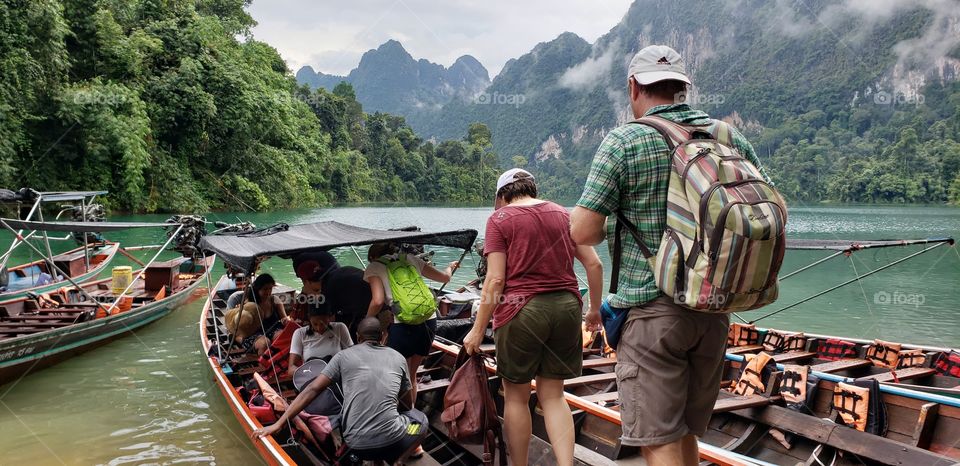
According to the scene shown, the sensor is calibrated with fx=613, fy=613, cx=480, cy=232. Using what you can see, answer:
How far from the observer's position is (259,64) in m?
38.5

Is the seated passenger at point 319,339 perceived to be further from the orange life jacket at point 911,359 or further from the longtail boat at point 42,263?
the orange life jacket at point 911,359

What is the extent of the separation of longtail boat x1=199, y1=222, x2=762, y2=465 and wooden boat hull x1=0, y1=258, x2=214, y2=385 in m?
0.96

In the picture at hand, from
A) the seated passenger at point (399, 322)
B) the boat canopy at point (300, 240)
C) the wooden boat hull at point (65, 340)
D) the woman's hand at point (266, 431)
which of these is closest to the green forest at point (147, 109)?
the wooden boat hull at point (65, 340)

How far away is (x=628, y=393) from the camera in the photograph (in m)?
2.10

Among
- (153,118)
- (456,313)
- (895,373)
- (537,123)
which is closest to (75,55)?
(153,118)

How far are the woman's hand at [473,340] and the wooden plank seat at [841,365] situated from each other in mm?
4277

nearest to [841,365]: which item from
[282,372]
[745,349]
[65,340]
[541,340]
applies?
[745,349]

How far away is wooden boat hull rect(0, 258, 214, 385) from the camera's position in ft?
23.7

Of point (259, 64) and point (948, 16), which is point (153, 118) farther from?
point (948, 16)

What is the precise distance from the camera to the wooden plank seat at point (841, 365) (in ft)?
20.0

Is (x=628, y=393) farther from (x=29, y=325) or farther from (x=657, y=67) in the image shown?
(x=29, y=325)

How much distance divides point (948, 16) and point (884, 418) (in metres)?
127

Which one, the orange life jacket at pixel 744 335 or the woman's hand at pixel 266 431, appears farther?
the orange life jacket at pixel 744 335

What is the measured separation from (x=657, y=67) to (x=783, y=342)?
247 inches
